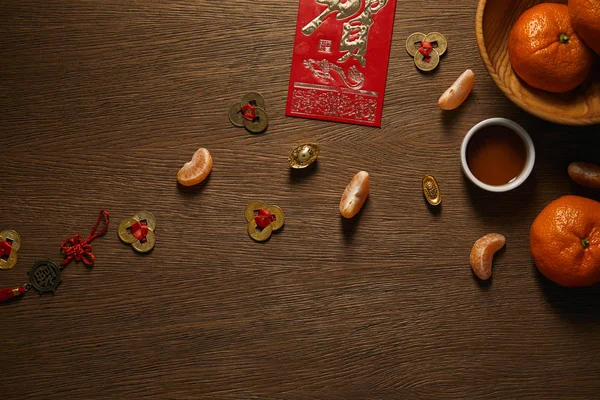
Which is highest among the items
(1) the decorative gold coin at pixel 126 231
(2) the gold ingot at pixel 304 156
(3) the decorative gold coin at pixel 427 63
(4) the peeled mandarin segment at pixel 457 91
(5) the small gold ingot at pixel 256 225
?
(3) the decorative gold coin at pixel 427 63

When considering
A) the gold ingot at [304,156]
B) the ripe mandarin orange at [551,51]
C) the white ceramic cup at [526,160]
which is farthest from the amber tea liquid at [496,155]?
the gold ingot at [304,156]

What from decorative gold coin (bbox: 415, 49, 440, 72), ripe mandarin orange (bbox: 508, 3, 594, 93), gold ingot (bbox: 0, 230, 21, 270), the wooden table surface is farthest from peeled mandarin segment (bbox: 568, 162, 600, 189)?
gold ingot (bbox: 0, 230, 21, 270)

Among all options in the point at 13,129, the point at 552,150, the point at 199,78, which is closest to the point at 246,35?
the point at 199,78

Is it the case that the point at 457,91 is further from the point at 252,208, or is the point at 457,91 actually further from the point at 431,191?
the point at 252,208

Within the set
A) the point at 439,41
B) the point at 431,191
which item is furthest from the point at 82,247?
the point at 439,41

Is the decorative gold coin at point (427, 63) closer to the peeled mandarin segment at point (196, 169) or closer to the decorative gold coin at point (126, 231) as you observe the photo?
the peeled mandarin segment at point (196, 169)

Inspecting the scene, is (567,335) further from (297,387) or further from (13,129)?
(13,129)
